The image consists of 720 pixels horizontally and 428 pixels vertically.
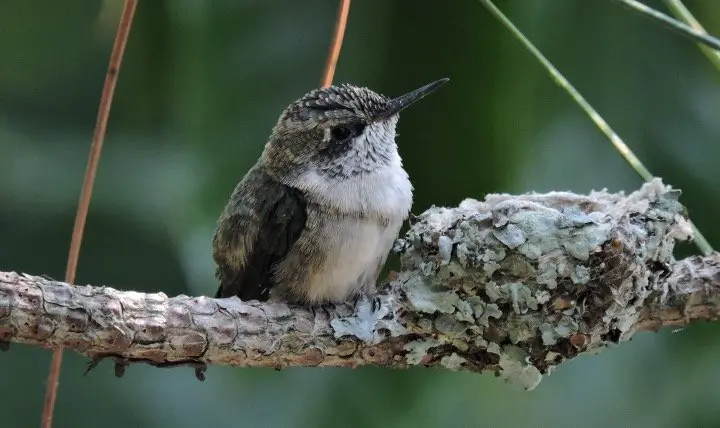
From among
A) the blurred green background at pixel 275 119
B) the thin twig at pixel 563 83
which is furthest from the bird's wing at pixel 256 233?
the blurred green background at pixel 275 119

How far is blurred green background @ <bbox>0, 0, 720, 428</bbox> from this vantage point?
9.36 ft

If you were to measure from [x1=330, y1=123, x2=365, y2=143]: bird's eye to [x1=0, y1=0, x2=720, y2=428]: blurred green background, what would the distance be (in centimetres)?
116

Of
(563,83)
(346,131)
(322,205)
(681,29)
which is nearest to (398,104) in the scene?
(346,131)

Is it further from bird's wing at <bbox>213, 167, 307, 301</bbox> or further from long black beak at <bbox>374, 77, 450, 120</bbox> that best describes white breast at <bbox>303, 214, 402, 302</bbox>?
long black beak at <bbox>374, 77, 450, 120</bbox>

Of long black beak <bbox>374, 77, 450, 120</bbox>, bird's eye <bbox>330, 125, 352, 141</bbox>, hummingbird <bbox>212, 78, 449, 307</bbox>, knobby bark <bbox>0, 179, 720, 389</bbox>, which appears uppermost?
long black beak <bbox>374, 77, 450, 120</bbox>

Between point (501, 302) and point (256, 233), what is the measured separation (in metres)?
0.56

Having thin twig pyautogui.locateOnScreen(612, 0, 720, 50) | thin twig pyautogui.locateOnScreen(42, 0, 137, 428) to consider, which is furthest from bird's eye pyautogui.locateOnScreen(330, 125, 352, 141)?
thin twig pyautogui.locateOnScreen(612, 0, 720, 50)

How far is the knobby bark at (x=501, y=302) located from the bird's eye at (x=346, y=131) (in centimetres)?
25

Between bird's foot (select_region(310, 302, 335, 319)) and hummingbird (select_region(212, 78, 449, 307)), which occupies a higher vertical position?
hummingbird (select_region(212, 78, 449, 307))

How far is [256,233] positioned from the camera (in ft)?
5.63

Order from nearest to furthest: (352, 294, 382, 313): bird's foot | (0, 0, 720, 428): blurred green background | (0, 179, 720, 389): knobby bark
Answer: (0, 179, 720, 389): knobby bark < (352, 294, 382, 313): bird's foot < (0, 0, 720, 428): blurred green background

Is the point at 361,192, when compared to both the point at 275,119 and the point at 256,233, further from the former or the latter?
the point at 275,119

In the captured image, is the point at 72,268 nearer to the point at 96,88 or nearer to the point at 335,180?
the point at 335,180

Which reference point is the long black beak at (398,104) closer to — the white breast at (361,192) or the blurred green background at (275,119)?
the white breast at (361,192)
